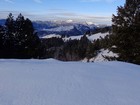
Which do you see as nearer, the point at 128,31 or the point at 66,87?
the point at 66,87

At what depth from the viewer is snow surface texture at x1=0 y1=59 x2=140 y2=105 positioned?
6.72m

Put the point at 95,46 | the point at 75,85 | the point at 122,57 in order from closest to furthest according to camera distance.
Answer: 1. the point at 75,85
2. the point at 122,57
3. the point at 95,46

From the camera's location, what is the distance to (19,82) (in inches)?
332

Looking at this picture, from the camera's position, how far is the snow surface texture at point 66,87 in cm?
672

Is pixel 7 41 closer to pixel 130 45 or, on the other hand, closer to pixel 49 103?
pixel 130 45

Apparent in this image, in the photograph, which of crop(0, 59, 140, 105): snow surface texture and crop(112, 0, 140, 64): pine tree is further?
crop(112, 0, 140, 64): pine tree

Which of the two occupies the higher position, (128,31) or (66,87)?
(66,87)

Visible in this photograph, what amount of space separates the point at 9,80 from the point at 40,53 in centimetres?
3844

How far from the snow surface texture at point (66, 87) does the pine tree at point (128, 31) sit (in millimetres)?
14927

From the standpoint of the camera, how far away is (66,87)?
26.3 feet

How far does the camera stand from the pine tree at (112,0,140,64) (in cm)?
2541

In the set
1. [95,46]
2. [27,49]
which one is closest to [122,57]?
[27,49]

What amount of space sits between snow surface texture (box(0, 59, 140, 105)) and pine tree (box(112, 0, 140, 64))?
14927 millimetres

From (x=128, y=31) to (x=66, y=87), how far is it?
19.0 metres
